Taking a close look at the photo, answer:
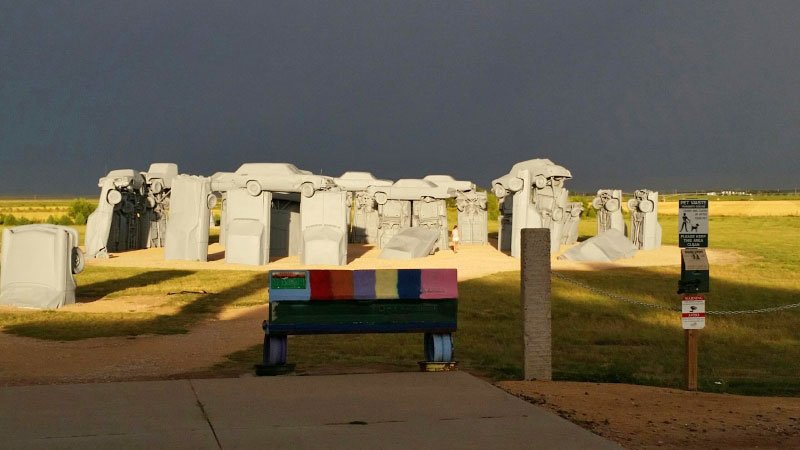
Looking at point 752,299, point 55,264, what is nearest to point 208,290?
point 55,264

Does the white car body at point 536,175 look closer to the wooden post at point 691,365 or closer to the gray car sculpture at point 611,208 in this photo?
the gray car sculpture at point 611,208

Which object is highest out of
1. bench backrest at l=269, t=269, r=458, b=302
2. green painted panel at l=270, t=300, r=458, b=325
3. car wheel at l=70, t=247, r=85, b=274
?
car wheel at l=70, t=247, r=85, b=274

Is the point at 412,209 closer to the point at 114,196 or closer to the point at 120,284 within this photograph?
the point at 114,196

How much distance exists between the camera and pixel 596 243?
111ft

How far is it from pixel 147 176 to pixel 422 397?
34.7 m

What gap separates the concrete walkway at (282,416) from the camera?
6191 millimetres

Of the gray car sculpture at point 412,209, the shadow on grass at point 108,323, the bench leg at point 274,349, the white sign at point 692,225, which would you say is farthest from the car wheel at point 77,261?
the gray car sculpture at point 412,209

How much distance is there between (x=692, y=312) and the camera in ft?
31.8

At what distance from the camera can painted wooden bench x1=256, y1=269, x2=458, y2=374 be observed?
9.27m

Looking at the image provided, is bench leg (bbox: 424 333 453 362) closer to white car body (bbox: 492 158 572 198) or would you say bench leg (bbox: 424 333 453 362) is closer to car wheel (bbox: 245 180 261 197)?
car wheel (bbox: 245 180 261 197)

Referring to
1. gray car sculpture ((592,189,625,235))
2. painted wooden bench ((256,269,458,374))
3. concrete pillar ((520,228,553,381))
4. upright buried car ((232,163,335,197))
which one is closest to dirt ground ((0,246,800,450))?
concrete pillar ((520,228,553,381))

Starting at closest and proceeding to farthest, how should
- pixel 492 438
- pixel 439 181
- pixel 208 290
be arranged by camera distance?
1. pixel 492 438
2. pixel 208 290
3. pixel 439 181

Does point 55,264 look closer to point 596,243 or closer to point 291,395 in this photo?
point 291,395

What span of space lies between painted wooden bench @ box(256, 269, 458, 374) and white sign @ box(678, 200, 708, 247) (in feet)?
8.71
